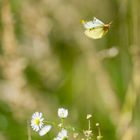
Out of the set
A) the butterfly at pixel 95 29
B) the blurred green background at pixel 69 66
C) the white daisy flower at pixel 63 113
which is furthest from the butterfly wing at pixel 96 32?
the blurred green background at pixel 69 66

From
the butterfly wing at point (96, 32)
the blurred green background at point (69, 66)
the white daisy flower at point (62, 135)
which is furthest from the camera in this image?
the blurred green background at point (69, 66)

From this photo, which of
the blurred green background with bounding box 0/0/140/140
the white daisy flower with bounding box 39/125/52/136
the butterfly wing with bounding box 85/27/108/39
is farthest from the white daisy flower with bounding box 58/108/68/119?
the blurred green background with bounding box 0/0/140/140

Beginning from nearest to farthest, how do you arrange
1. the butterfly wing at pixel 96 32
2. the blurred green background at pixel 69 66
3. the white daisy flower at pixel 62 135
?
the white daisy flower at pixel 62 135 < the butterfly wing at pixel 96 32 < the blurred green background at pixel 69 66

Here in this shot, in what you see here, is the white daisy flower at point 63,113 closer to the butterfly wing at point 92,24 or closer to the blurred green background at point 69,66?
the butterfly wing at point 92,24

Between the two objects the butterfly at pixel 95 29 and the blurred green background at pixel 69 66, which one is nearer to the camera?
the butterfly at pixel 95 29

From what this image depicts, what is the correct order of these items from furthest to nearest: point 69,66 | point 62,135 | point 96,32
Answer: point 69,66, point 96,32, point 62,135

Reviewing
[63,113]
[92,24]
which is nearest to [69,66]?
[92,24]

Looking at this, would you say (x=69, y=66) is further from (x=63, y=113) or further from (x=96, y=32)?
(x=63, y=113)

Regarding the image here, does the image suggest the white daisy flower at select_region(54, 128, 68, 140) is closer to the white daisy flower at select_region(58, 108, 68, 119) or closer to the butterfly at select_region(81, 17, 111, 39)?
the white daisy flower at select_region(58, 108, 68, 119)

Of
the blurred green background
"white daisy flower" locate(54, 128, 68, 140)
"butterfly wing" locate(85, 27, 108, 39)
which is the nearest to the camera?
"white daisy flower" locate(54, 128, 68, 140)
